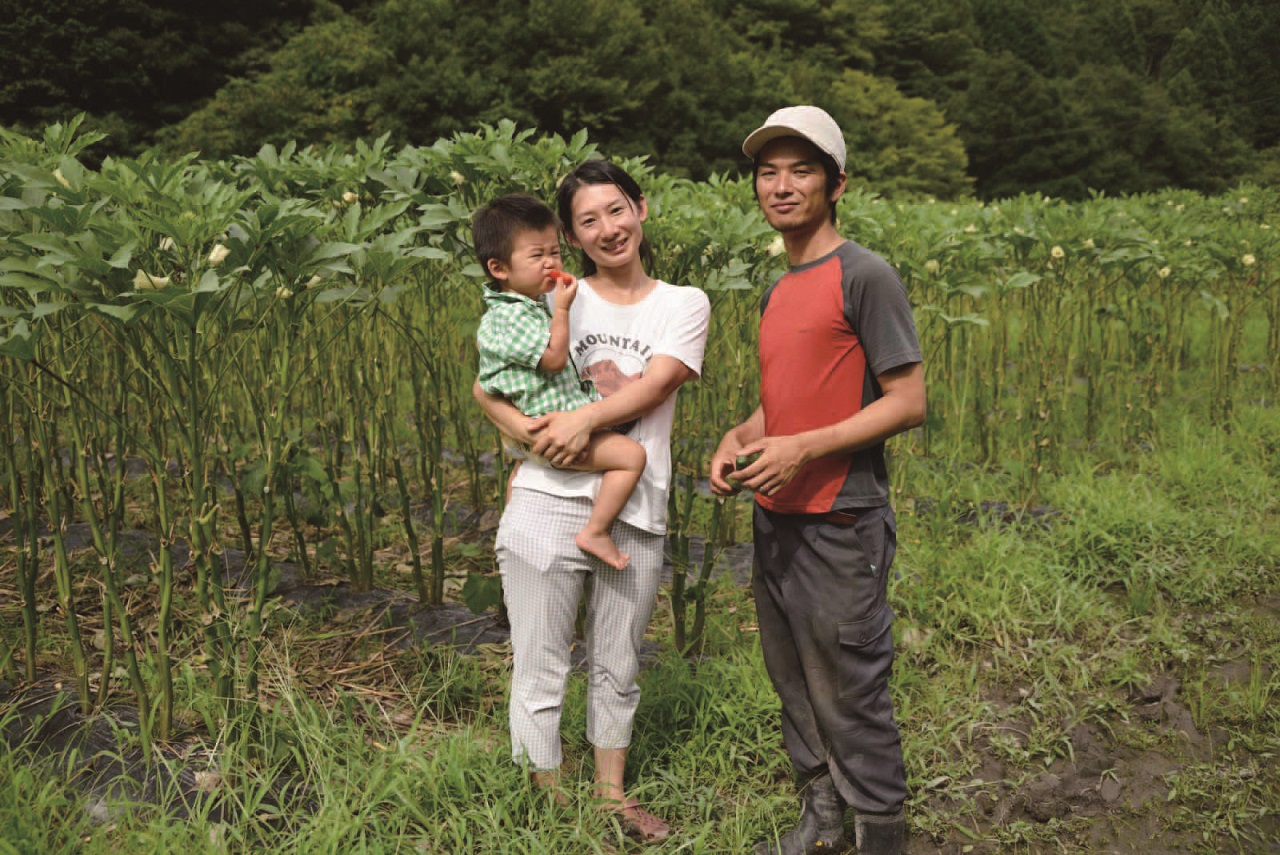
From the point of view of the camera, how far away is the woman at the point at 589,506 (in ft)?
6.29

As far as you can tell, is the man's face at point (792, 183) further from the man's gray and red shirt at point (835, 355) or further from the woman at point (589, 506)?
the woman at point (589, 506)

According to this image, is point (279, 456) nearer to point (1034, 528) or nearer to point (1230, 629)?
point (1034, 528)

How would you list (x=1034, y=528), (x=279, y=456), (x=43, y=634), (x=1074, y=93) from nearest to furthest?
(x=279, y=456) → (x=43, y=634) → (x=1034, y=528) → (x=1074, y=93)

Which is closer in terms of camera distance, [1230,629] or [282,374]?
[282,374]

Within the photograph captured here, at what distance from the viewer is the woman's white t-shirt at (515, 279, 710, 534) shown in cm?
193

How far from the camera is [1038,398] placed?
157 inches

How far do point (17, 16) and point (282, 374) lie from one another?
13.8 metres

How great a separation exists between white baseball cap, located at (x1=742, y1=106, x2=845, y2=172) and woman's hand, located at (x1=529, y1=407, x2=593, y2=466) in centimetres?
64

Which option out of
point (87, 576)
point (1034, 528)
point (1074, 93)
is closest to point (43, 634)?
point (87, 576)

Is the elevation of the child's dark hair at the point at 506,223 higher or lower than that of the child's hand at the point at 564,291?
higher

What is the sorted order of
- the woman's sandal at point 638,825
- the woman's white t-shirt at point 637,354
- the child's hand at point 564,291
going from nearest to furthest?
the child's hand at point 564,291
the woman's white t-shirt at point 637,354
the woman's sandal at point 638,825

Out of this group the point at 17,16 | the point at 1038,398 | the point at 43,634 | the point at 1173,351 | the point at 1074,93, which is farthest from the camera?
the point at 1074,93

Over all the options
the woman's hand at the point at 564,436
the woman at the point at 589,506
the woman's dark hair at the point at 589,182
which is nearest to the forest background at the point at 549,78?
the woman's dark hair at the point at 589,182

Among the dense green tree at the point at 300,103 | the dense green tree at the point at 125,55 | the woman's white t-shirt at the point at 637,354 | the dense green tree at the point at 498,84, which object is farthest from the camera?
the dense green tree at the point at 125,55
